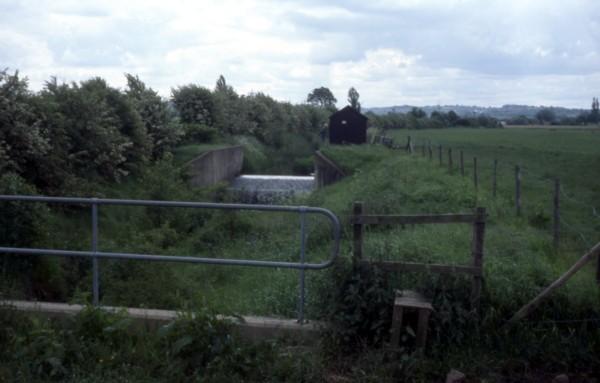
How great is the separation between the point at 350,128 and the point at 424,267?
42891 mm

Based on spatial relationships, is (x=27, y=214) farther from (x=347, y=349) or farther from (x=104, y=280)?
(x=347, y=349)

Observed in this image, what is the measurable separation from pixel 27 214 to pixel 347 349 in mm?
5146

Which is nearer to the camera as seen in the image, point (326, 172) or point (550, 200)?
point (550, 200)

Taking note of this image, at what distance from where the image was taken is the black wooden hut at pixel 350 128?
49375 millimetres

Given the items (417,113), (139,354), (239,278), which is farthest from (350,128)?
(417,113)

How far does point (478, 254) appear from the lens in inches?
274

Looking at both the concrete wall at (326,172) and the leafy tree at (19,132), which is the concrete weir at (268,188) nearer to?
the concrete wall at (326,172)

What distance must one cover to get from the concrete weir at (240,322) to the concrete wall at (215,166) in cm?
2160

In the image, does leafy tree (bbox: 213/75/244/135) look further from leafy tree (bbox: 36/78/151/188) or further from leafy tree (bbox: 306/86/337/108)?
leafy tree (bbox: 306/86/337/108)

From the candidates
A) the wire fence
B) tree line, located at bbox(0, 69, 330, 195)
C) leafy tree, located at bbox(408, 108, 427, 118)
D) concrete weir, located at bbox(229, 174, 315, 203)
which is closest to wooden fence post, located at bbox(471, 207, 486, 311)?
the wire fence

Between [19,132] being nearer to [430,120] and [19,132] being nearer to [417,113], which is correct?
[430,120]

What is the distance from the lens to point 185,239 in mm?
19891

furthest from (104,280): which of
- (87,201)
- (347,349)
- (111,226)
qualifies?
(111,226)

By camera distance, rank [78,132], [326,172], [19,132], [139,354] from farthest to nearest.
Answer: [326,172] → [78,132] → [19,132] → [139,354]
